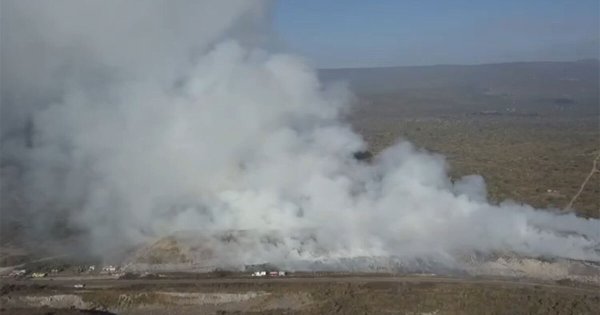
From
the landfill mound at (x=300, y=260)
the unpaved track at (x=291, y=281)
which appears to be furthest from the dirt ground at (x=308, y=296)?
the landfill mound at (x=300, y=260)

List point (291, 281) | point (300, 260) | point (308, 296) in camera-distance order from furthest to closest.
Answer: point (300, 260)
point (291, 281)
point (308, 296)

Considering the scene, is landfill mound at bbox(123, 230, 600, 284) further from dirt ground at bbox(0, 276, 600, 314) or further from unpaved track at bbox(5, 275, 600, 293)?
dirt ground at bbox(0, 276, 600, 314)

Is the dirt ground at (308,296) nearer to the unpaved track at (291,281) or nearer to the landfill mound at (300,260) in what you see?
the unpaved track at (291,281)

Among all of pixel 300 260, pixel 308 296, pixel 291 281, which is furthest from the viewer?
pixel 300 260

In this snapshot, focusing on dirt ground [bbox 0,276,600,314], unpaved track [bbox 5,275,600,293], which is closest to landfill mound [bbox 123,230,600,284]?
unpaved track [bbox 5,275,600,293]

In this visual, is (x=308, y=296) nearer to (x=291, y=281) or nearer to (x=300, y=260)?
(x=291, y=281)

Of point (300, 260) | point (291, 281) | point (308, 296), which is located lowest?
point (308, 296)

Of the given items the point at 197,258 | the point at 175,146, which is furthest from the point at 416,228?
the point at 175,146

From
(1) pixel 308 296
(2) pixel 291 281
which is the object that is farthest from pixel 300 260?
(1) pixel 308 296

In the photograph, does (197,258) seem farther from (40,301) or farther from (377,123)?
(377,123)

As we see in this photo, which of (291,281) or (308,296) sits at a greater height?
(291,281)
